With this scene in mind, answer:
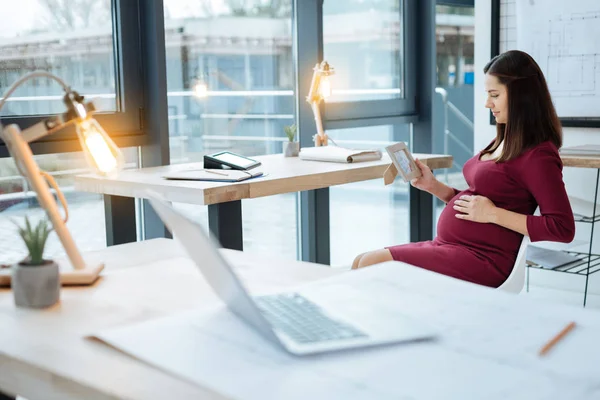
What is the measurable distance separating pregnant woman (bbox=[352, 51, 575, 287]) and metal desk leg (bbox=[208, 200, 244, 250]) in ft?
1.64

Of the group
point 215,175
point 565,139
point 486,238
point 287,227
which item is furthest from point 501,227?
point 565,139

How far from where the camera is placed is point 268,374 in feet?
3.26

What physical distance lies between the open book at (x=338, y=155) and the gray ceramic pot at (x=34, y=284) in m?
1.92

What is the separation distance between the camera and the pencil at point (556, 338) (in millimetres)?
1062

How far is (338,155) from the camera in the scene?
3.17 m

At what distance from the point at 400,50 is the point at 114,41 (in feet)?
6.40

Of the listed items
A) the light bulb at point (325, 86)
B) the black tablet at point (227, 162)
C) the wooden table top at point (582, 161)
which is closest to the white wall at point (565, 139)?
the wooden table top at point (582, 161)

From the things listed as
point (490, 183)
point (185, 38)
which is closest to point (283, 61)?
point (185, 38)

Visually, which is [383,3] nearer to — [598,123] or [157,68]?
[598,123]

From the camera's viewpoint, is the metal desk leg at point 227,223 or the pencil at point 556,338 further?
the metal desk leg at point 227,223

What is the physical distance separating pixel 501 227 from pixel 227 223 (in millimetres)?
908

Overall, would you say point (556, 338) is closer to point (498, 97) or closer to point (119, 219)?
point (498, 97)

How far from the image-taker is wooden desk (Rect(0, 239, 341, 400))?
102 centimetres

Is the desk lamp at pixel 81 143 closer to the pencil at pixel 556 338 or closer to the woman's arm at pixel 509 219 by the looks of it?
the pencil at pixel 556 338
